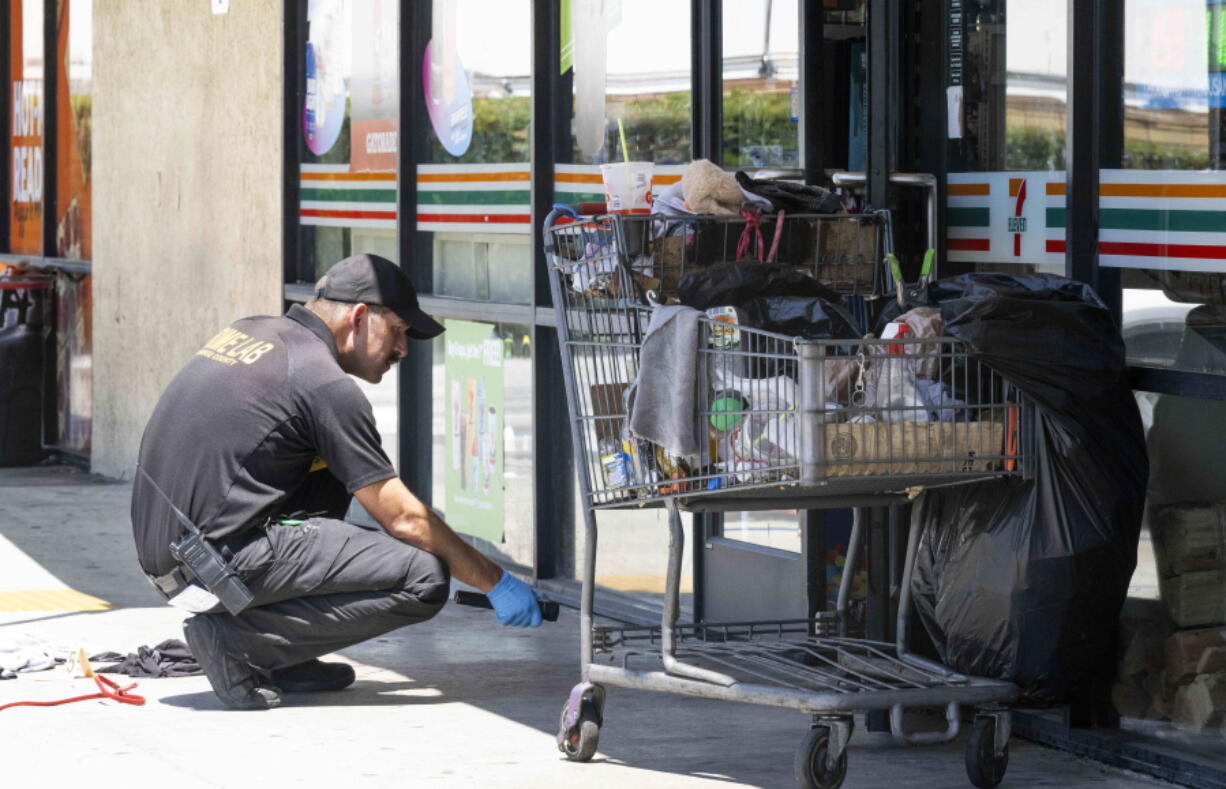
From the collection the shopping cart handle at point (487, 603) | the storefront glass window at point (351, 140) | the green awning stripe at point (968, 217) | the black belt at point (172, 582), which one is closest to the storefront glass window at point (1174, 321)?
the green awning stripe at point (968, 217)

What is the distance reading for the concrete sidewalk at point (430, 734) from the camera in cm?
526

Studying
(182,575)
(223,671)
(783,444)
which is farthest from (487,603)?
(783,444)

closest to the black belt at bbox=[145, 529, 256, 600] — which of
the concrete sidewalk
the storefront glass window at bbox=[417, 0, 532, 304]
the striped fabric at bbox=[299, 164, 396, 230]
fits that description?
the concrete sidewalk

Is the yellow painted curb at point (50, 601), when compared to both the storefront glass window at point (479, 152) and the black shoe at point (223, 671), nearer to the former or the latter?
the black shoe at point (223, 671)

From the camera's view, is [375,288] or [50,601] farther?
[50,601]

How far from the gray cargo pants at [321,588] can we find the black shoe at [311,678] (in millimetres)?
143

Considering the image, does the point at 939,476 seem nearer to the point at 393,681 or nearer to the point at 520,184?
the point at 393,681

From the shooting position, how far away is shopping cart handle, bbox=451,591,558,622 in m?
6.07

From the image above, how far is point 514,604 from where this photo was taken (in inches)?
238

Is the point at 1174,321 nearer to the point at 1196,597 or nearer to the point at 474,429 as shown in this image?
the point at 1196,597

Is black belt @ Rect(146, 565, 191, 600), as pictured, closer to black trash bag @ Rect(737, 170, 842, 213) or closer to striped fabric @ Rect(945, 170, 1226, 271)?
black trash bag @ Rect(737, 170, 842, 213)

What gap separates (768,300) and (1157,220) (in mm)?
1048

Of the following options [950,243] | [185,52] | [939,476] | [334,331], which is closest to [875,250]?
[950,243]

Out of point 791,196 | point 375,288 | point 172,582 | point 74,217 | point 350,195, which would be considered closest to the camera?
point 791,196
